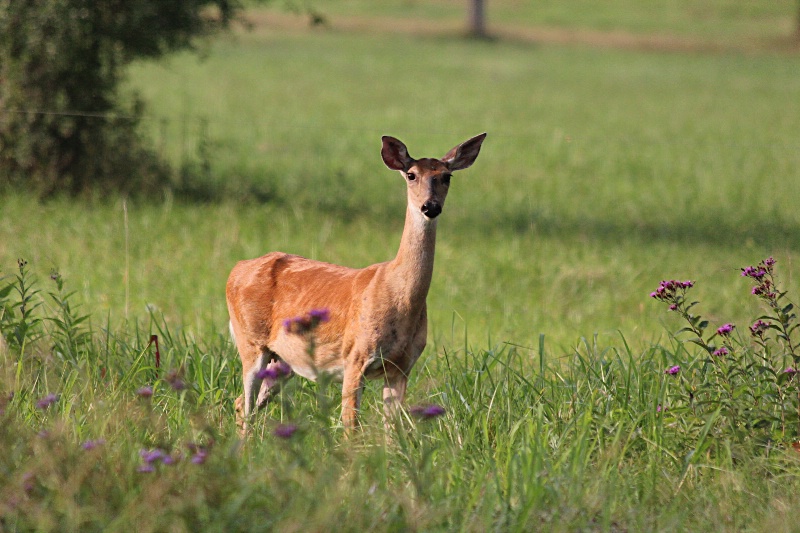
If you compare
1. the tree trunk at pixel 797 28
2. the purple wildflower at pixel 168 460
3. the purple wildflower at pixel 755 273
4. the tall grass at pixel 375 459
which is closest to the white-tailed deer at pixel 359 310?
the tall grass at pixel 375 459

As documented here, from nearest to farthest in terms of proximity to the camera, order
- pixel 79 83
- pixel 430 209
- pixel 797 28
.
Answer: pixel 430 209, pixel 79 83, pixel 797 28

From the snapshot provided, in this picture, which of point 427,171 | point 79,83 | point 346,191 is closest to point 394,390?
point 427,171

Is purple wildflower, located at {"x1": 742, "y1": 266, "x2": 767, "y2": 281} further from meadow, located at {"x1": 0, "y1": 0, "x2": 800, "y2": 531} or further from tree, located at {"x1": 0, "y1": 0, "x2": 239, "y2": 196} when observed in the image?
tree, located at {"x1": 0, "y1": 0, "x2": 239, "y2": 196}

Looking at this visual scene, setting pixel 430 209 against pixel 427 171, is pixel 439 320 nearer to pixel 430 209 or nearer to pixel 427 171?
pixel 427 171

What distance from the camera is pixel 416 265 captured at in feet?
15.8

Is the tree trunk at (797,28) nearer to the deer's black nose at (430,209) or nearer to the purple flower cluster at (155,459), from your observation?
the deer's black nose at (430,209)

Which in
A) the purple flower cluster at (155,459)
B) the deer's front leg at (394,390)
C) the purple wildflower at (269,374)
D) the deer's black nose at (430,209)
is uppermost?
the deer's black nose at (430,209)

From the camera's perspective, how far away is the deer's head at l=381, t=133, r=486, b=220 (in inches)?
187

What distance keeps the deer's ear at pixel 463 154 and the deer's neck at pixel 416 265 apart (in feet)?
1.22

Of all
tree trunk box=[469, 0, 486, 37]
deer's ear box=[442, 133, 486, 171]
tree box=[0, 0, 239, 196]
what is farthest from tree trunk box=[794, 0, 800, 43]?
deer's ear box=[442, 133, 486, 171]

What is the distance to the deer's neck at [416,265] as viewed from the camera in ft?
15.8

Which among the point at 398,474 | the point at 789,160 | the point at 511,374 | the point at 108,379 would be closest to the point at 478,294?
the point at 511,374

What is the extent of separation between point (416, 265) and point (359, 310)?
1.08 ft

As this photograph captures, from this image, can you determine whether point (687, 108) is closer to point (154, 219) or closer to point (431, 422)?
point (154, 219)
